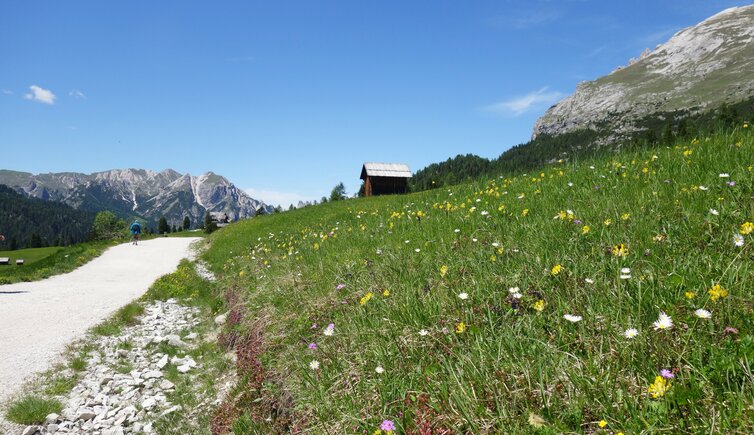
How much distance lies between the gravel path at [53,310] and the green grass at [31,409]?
18.7 inches

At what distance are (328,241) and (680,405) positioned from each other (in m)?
7.95

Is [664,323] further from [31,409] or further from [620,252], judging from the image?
[31,409]

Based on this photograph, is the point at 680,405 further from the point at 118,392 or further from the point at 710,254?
the point at 118,392

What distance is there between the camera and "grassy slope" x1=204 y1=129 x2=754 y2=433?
227cm

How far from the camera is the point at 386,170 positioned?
52594 mm

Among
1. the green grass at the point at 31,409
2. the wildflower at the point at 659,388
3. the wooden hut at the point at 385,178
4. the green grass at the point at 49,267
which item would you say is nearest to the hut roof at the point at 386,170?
the wooden hut at the point at 385,178

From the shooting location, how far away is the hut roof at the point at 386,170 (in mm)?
51500

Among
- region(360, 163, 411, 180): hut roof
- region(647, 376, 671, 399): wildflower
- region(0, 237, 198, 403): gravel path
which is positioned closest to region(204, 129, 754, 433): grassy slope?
region(647, 376, 671, 399): wildflower

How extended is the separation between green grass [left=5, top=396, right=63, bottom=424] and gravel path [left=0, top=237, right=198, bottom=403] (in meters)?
0.47

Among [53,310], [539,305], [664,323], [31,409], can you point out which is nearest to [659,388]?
[664,323]

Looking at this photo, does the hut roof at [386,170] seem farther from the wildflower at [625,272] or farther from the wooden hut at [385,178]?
the wildflower at [625,272]

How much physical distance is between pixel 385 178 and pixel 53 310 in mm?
43891

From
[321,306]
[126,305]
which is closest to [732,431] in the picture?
[321,306]

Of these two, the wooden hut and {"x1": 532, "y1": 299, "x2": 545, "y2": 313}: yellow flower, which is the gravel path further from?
the wooden hut
